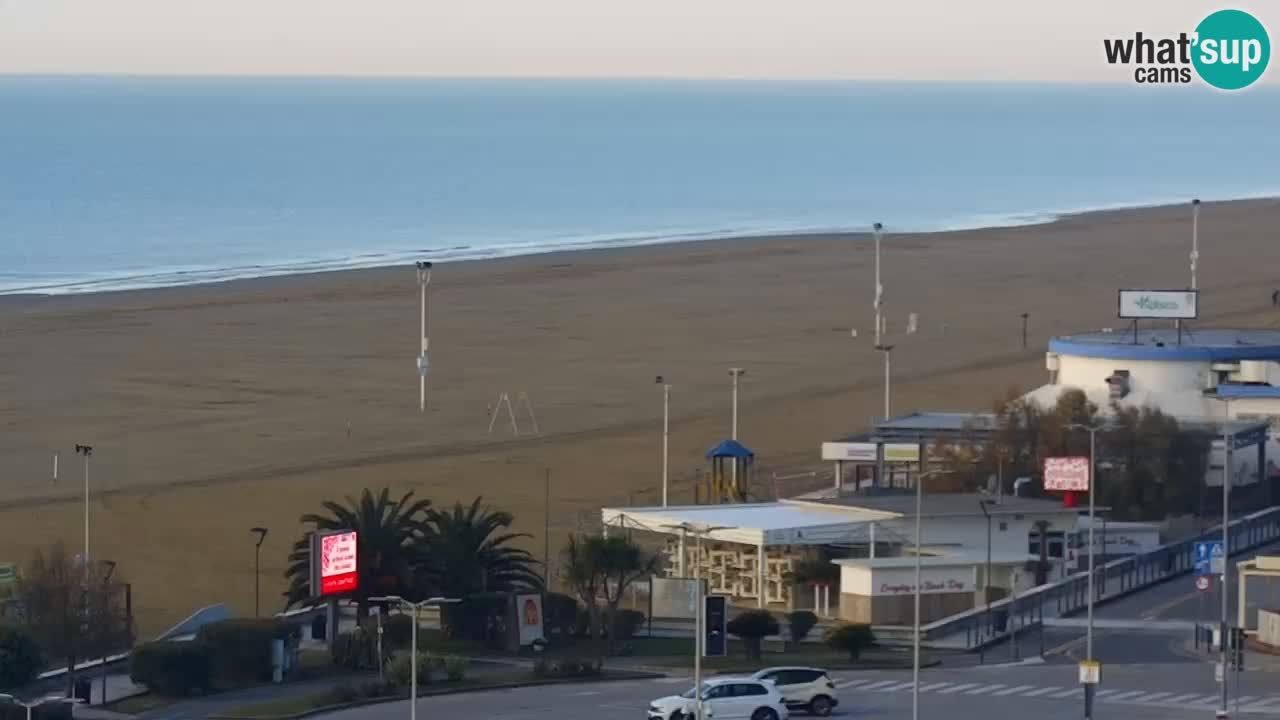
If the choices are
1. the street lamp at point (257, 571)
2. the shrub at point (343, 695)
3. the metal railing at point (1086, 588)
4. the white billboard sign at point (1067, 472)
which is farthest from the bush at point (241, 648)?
the white billboard sign at point (1067, 472)

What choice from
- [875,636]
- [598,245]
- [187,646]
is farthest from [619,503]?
[598,245]

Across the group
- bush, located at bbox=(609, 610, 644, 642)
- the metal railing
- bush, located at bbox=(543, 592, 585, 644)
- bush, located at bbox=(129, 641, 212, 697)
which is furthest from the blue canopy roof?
bush, located at bbox=(129, 641, 212, 697)

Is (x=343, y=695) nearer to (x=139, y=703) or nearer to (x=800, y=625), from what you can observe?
(x=139, y=703)

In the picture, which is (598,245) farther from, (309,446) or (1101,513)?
(1101,513)

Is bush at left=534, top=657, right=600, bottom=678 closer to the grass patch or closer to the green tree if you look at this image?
the green tree

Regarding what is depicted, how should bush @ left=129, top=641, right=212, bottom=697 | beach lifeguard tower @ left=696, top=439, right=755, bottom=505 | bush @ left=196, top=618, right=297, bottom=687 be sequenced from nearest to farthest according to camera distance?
bush @ left=129, top=641, right=212, bottom=697, bush @ left=196, top=618, right=297, bottom=687, beach lifeguard tower @ left=696, top=439, right=755, bottom=505
